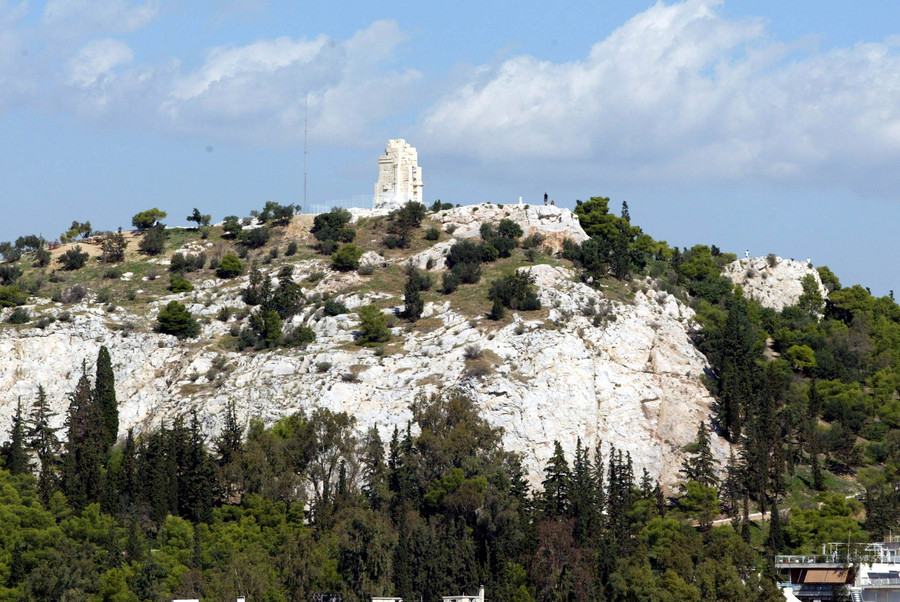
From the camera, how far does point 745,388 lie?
105 meters

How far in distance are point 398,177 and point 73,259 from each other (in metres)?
28.4

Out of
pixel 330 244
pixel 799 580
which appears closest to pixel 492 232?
pixel 330 244

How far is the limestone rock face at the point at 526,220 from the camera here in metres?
122

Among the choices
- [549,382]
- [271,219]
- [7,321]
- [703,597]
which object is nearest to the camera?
[703,597]

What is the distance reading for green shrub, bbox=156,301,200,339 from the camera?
4316 inches

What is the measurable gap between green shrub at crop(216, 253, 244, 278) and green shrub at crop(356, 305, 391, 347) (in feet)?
51.6

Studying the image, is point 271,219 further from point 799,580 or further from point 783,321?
point 799,580

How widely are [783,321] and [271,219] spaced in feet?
145

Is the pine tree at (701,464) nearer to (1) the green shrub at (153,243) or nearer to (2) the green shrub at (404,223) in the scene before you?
(2) the green shrub at (404,223)

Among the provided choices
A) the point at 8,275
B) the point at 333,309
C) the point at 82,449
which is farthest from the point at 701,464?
the point at 8,275

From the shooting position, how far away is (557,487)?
90688mm

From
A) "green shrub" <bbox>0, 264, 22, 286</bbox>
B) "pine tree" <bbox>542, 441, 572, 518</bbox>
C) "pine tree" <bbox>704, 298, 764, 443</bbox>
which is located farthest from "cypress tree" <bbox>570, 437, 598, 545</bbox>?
"green shrub" <bbox>0, 264, 22, 286</bbox>

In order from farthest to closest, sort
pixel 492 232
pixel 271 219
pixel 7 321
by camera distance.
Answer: pixel 271 219, pixel 492 232, pixel 7 321

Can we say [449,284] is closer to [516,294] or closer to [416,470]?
[516,294]
